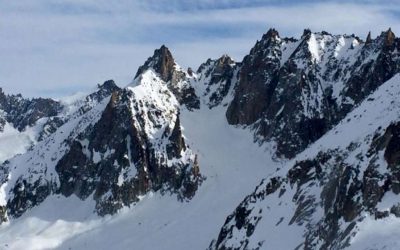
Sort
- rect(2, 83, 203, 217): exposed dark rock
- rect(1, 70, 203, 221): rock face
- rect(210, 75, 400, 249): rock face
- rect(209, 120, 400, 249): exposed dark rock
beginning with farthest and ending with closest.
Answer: rect(1, 70, 203, 221): rock face, rect(2, 83, 203, 217): exposed dark rock, rect(210, 75, 400, 249): rock face, rect(209, 120, 400, 249): exposed dark rock

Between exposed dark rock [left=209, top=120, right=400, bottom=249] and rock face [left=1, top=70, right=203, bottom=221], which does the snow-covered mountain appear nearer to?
rock face [left=1, top=70, right=203, bottom=221]

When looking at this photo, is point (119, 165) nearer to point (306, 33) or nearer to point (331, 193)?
point (306, 33)

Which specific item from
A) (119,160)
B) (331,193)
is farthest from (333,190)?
(119,160)

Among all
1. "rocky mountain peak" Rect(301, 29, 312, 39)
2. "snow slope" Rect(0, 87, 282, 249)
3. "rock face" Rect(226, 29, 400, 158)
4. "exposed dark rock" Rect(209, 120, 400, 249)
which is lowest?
"snow slope" Rect(0, 87, 282, 249)

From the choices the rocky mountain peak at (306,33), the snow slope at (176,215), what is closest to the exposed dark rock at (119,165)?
the snow slope at (176,215)

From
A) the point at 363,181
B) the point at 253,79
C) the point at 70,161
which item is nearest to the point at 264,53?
the point at 253,79

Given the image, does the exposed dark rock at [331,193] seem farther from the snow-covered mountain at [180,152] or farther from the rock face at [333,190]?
the snow-covered mountain at [180,152]

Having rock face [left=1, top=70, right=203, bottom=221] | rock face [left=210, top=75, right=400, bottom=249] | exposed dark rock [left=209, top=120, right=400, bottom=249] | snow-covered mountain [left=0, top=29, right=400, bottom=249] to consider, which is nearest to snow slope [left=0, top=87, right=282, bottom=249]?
snow-covered mountain [left=0, top=29, right=400, bottom=249]
